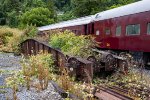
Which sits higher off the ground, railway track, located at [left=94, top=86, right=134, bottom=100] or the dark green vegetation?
the dark green vegetation

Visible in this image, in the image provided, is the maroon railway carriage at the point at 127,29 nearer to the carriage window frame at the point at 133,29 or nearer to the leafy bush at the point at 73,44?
the carriage window frame at the point at 133,29

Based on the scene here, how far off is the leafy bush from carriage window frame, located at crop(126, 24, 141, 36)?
7.56 ft

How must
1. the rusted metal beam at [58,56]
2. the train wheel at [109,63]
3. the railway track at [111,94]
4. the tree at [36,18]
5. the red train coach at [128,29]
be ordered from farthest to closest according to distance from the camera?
the tree at [36,18] < the red train coach at [128,29] < the train wheel at [109,63] < the rusted metal beam at [58,56] < the railway track at [111,94]

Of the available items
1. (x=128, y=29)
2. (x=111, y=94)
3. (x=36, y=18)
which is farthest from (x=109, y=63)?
(x=36, y=18)

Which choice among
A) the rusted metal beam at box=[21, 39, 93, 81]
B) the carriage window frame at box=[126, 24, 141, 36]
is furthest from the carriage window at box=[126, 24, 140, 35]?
the rusted metal beam at box=[21, 39, 93, 81]

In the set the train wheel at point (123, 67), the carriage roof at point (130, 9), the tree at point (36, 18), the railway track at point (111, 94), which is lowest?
the railway track at point (111, 94)

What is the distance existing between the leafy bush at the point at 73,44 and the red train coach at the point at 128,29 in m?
2.35

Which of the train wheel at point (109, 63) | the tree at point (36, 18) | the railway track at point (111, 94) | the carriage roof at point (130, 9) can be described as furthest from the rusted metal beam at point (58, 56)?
the tree at point (36, 18)

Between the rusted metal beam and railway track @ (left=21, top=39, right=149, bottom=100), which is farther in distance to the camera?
the rusted metal beam

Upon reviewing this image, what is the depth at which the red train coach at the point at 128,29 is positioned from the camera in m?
14.9

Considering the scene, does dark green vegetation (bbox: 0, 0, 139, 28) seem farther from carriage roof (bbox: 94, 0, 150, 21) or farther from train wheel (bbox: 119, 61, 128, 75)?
train wheel (bbox: 119, 61, 128, 75)

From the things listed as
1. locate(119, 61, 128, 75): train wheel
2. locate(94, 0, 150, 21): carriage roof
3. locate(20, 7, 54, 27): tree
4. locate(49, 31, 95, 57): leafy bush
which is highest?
locate(20, 7, 54, 27): tree

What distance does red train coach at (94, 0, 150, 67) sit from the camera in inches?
587

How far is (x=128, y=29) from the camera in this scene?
16719 millimetres
